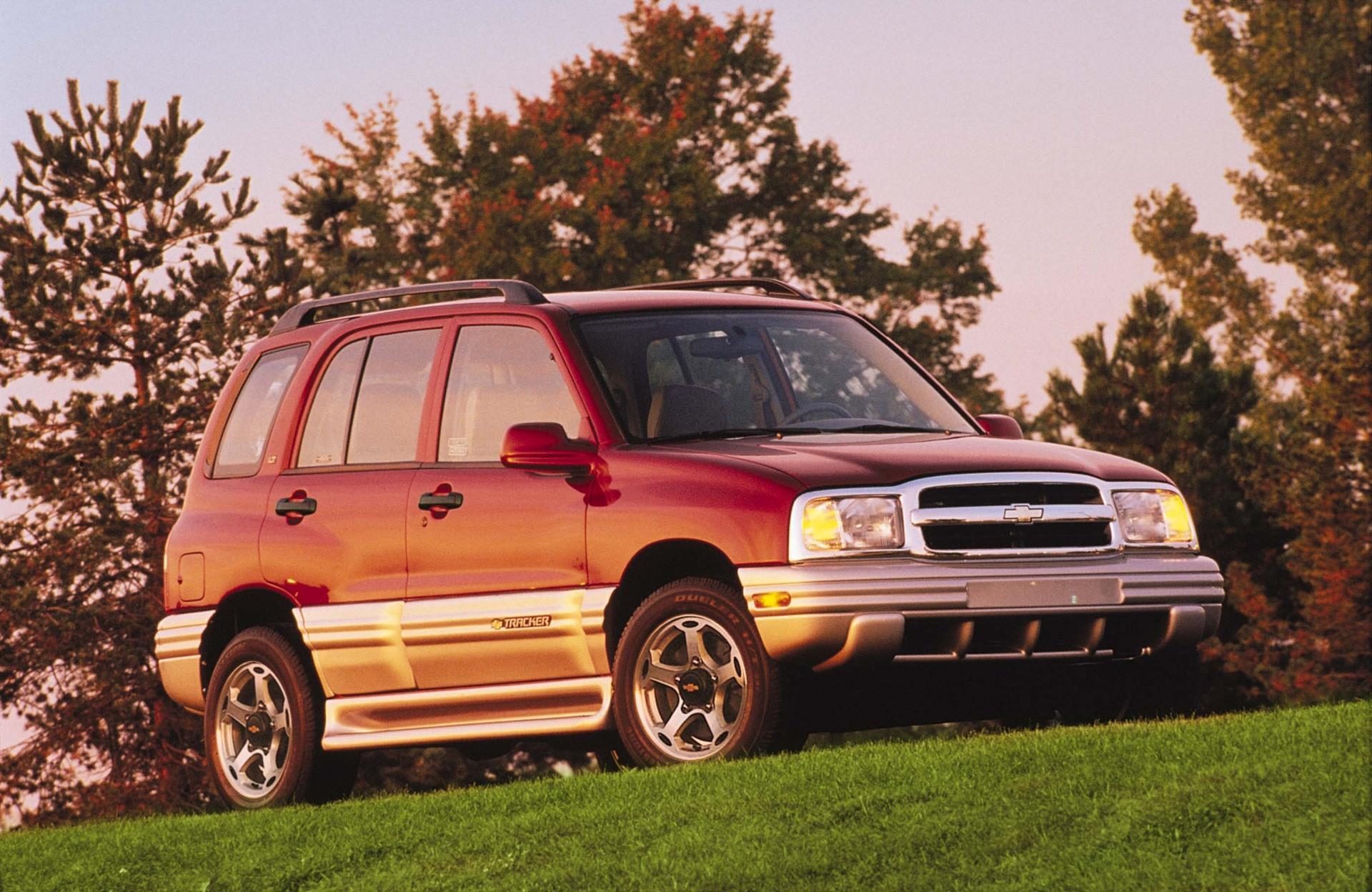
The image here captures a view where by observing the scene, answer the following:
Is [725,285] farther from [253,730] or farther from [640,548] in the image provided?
[253,730]

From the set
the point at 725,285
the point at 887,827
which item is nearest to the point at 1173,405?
the point at 725,285

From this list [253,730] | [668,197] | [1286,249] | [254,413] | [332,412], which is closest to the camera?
[332,412]

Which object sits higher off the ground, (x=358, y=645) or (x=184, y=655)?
(x=358, y=645)

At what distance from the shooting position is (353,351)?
9984 mm

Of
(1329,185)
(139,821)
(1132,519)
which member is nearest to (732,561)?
(1132,519)

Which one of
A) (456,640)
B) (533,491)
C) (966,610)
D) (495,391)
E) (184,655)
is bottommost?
(184,655)

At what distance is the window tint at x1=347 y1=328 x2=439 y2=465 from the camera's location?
370 inches

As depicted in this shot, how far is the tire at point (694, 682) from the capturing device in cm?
795

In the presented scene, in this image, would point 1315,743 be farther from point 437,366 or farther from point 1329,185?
point 1329,185

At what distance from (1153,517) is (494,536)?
2756 mm

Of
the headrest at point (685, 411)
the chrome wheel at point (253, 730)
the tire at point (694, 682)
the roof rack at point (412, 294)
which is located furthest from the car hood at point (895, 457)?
the chrome wheel at point (253, 730)

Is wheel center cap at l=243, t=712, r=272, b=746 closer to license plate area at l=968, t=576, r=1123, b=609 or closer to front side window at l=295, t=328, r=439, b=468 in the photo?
front side window at l=295, t=328, r=439, b=468

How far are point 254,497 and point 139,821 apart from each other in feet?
5.69

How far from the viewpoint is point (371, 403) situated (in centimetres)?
970
